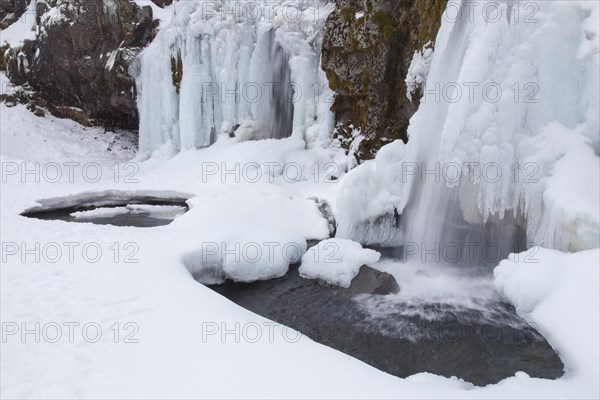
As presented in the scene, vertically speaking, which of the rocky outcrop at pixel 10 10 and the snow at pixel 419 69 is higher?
the rocky outcrop at pixel 10 10

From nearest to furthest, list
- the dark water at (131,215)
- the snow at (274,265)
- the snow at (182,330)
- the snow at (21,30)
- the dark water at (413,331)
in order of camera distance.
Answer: the snow at (182,330)
the snow at (274,265)
the dark water at (413,331)
the dark water at (131,215)
the snow at (21,30)

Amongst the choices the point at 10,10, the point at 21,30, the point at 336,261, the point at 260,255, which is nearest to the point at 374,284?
the point at 336,261

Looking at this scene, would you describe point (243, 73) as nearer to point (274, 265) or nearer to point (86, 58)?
point (274, 265)

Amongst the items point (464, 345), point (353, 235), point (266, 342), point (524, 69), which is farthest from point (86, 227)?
point (524, 69)

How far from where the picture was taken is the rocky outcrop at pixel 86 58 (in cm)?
1970

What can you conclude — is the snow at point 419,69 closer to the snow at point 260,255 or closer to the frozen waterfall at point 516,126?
the frozen waterfall at point 516,126

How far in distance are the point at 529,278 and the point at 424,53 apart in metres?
6.15

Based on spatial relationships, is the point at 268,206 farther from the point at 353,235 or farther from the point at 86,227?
the point at 86,227

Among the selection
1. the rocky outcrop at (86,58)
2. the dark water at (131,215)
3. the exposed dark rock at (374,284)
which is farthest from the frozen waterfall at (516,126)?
the rocky outcrop at (86,58)

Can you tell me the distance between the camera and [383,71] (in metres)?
12.2

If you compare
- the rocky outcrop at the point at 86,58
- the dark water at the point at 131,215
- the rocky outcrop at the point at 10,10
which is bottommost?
the dark water at the point at 131,215

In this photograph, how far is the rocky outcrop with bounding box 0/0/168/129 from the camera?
19.7m

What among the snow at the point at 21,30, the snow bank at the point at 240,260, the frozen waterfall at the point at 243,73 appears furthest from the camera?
the snow at the point at 21,30

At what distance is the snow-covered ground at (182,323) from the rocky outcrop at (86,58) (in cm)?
1143
